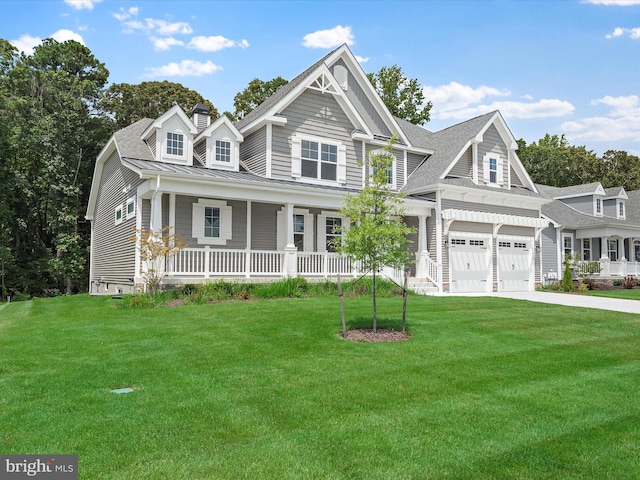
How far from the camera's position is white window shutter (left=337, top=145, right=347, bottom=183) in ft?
62.1

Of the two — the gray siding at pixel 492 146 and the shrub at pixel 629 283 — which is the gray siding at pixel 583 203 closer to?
the shrub at pixel 629 283

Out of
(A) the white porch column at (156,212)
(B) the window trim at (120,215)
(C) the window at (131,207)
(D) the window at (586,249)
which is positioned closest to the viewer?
(A) the white porch column at (156,212)

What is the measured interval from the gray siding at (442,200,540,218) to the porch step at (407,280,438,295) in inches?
128

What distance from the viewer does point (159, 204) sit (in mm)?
13836

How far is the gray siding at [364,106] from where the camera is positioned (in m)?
20.5

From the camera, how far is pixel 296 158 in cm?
1803

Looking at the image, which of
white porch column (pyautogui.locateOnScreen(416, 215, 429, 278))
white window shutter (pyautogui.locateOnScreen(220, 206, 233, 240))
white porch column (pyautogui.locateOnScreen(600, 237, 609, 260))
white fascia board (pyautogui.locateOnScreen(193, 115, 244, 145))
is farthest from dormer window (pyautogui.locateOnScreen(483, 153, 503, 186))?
white window shutter (pyautogui.locateOnScreen(220, 206, 233, 240))

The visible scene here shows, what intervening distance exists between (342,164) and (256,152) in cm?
353

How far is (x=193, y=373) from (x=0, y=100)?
92.1 feet

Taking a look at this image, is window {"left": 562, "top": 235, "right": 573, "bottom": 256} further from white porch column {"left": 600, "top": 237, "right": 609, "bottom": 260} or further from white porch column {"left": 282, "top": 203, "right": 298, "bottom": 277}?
white porch column {"left": 282, "top": 203, "right": 298, "bottom": 277}

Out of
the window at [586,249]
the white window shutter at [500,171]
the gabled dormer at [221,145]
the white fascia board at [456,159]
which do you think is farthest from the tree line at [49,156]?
the window at [586,249]

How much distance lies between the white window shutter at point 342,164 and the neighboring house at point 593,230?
14.0 metres

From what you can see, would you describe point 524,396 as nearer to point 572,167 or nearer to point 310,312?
point 310,312

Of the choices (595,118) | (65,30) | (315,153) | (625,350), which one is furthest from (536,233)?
(595,118)
